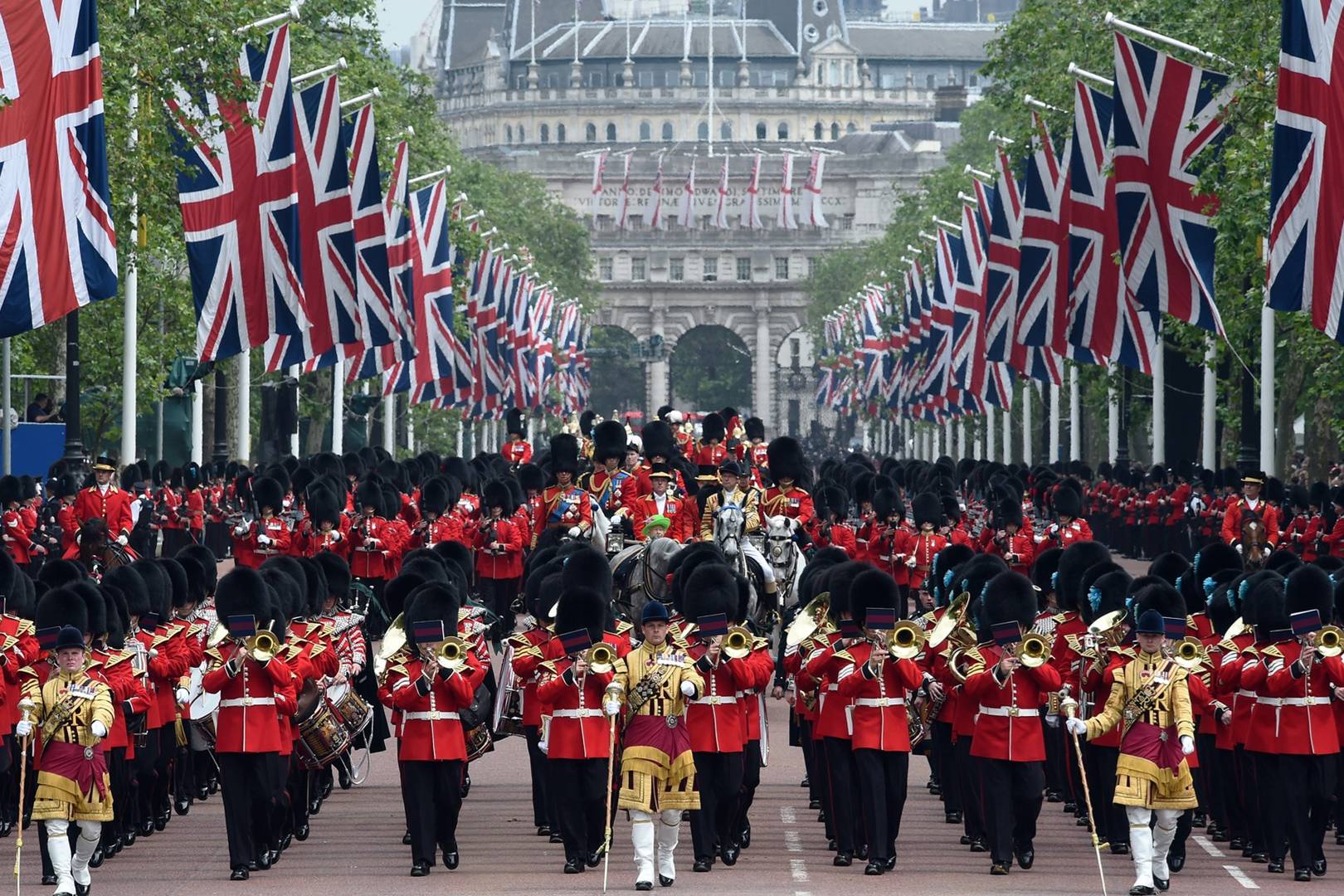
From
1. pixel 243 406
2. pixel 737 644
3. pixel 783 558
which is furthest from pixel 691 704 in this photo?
pixel 243 406

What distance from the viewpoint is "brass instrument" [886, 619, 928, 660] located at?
49.1 feet

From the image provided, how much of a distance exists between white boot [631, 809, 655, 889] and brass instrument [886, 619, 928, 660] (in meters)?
1.58

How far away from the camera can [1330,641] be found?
48.7 feet

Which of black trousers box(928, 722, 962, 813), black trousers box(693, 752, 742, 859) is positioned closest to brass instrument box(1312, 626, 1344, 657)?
black trousers box(928, 722, 962, 813)

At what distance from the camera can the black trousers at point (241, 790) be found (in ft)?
48.4

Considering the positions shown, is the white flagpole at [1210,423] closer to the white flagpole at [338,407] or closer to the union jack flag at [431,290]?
the union jack flag at [431,290]

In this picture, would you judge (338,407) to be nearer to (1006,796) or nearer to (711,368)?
(1006,796)

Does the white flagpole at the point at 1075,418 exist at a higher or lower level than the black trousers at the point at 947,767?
higher

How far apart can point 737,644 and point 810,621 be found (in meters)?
0.86

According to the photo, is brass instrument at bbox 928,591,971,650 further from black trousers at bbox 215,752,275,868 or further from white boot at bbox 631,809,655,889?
black trousers at bbox 215,752,275,868

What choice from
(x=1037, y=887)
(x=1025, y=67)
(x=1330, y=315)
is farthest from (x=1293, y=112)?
(x=1025, y=67)

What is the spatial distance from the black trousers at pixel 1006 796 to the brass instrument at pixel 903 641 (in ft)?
2.28

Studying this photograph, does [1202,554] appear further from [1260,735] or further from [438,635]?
[438,635]

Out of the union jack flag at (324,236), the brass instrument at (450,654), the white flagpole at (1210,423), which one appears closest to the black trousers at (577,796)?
the brass instrument at (450,654)
